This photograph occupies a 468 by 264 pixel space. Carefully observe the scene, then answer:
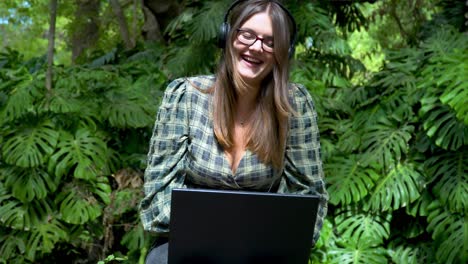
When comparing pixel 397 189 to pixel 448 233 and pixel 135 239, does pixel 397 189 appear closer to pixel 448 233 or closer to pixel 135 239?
pixel 448 233

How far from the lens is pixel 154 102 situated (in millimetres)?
3244

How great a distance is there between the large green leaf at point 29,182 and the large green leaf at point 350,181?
125 cm

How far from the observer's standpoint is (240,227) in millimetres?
1299

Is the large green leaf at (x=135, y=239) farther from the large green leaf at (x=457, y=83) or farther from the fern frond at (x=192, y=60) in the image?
the large green leaf at (x=457, y=83)

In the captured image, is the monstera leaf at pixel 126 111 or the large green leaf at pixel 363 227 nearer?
the large green leaf at pixel 363 227

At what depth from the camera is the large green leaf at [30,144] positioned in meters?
2.82

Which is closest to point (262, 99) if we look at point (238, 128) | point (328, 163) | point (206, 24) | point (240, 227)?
point (238, 128)

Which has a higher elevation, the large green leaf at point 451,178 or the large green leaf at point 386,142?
the large green leaf at point 386,142

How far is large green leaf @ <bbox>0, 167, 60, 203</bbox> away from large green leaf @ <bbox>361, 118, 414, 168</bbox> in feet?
4.69

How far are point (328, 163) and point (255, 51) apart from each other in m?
1.66

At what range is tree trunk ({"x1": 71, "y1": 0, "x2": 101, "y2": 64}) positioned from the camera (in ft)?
18.7

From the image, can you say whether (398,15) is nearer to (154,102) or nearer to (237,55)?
(154,102)

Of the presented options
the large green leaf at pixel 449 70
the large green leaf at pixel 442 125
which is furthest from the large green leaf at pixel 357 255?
the large green leaf at pixel 449 70

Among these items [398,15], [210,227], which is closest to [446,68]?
[210,227]
